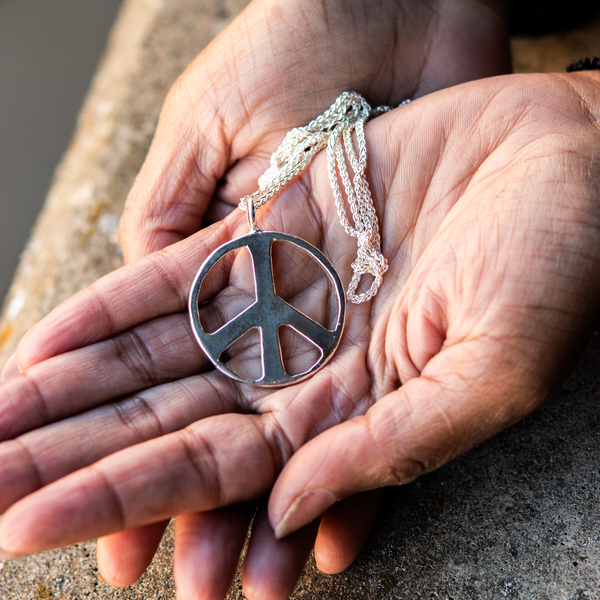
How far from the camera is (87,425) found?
4.55 ft

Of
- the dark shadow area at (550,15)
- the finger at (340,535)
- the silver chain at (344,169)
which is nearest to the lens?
the finger at (340,535)

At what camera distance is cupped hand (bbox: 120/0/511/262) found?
1978 millimetres

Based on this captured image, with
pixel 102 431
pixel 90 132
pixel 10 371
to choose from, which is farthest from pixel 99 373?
pixel 90 132

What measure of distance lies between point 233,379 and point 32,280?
146 cm

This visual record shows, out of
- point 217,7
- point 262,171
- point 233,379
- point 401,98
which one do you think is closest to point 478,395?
point 233,379

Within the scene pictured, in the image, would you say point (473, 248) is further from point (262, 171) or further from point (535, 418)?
point (262, 171)

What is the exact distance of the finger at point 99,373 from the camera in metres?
1.39

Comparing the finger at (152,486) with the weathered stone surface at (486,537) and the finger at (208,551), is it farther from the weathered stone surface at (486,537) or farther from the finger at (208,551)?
the weathered stone surface at (486,537)

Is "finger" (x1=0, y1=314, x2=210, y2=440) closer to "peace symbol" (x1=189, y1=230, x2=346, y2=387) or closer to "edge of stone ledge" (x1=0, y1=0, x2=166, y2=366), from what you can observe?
"peace symbol" (x1=189, y1=230, x2=346, y2=387)

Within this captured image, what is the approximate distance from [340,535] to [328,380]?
16.0 inches

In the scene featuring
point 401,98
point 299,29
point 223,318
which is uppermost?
point 299,29

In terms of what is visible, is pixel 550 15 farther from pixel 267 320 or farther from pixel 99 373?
pixel 99 373

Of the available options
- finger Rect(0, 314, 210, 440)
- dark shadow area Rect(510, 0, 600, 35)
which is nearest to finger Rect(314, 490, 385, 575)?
finger Rect(0, 314, 210, 440)

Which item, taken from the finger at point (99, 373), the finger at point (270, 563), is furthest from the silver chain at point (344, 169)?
the finger at point (270, 563)
